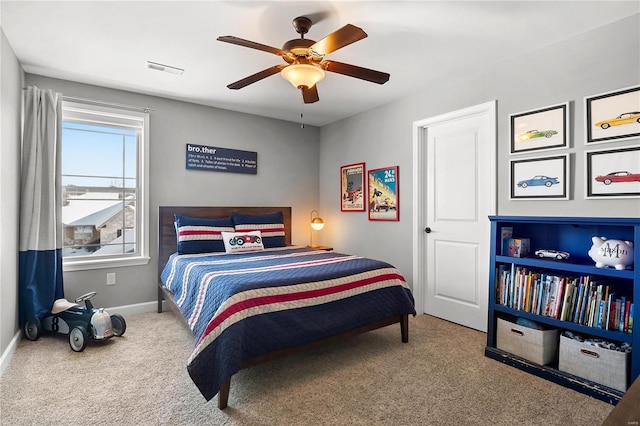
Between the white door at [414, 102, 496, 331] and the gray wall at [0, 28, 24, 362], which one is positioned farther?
the white door at [414, 102, 496, 331]

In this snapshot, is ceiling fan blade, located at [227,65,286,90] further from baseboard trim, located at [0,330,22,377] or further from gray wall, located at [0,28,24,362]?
baseboard trim, located at [0,330,22,377]

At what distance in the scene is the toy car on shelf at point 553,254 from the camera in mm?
2436

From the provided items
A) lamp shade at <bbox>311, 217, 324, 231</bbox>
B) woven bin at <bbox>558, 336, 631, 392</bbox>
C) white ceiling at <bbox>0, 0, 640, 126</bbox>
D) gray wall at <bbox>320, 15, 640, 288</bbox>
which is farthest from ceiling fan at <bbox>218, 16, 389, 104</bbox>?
lamp shade at <bbox>311, 217, 324, 231</bbox>

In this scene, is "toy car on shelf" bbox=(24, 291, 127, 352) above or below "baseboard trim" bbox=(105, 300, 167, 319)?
above

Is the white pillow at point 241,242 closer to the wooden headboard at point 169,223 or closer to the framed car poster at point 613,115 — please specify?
the wooden headboard at point 169,223

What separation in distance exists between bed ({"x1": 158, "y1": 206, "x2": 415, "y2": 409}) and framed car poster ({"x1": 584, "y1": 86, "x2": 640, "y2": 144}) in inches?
71.3

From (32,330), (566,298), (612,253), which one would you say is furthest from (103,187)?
(612,253)

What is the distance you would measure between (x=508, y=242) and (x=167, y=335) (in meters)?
3.06

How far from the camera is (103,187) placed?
367 centimetres

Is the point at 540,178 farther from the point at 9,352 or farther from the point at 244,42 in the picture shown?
the point at 9,352

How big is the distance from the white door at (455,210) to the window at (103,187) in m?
3.10

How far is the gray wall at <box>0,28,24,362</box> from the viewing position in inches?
95.7

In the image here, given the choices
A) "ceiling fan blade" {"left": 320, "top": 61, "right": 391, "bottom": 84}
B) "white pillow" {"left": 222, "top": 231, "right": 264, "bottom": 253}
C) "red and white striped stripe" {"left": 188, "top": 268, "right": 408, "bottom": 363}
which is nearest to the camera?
"red and white striped stripe" {"left": 188, "top": 268, "right": 408, "bottom": 363}

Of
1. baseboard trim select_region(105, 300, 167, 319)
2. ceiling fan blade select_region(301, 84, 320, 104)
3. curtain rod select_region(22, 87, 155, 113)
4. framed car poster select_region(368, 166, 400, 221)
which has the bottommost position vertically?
baseboard trim select_region(105, 300, 167, 319)
